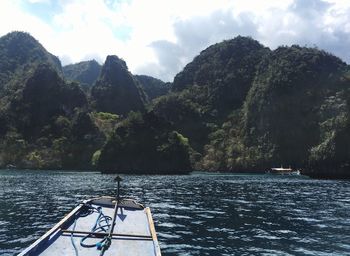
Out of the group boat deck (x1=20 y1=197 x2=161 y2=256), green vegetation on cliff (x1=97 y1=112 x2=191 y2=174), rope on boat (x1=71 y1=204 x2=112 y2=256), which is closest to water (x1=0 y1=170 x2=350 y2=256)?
boat deck (x1=20 y1=197 x2=161 y2=256)

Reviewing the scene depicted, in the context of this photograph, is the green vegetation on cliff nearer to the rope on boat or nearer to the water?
the water

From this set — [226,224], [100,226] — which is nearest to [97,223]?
[100,226]

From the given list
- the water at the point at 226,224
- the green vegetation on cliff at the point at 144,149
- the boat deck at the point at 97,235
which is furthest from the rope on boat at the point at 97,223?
the green vegetation on cliff at the point at 144,149

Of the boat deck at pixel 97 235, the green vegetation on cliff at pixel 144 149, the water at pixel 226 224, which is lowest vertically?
the water at pixel 226 224

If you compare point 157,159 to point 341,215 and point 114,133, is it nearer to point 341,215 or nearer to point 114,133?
point 114,133

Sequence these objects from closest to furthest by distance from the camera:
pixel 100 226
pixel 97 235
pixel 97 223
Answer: pixel 97 235, pixel 100 226, pixel 97 223

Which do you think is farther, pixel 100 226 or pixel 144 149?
pixel 144 149

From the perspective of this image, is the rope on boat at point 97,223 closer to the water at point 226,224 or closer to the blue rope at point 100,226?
the blue rope at point 100,226

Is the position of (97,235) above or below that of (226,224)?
→ above

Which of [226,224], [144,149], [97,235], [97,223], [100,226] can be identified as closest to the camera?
[97,235]

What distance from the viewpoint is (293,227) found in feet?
108

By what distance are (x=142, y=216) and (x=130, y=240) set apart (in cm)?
503

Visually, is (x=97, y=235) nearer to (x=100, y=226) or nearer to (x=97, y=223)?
(x=100, y=226)

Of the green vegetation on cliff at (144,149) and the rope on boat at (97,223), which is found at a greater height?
the green vegetation on cliff at (144,149)
